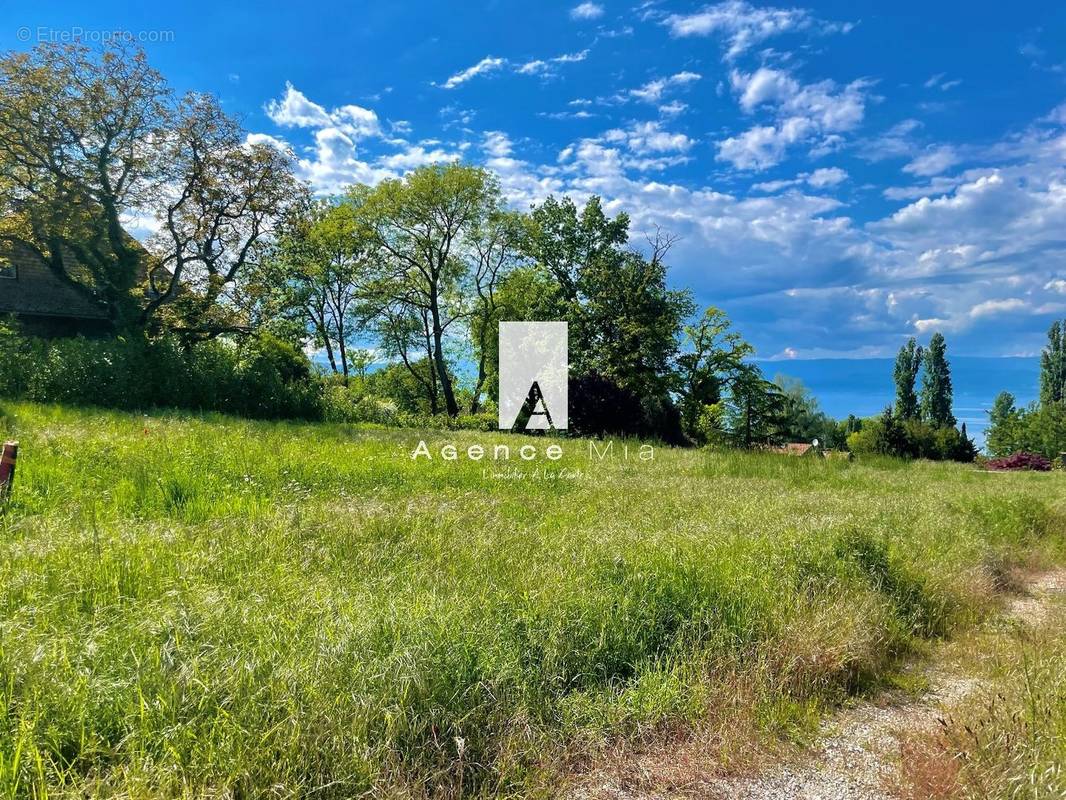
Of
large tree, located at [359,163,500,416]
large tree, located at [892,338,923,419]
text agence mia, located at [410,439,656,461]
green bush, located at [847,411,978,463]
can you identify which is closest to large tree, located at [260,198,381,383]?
large tree, located at [359,163,500,416]

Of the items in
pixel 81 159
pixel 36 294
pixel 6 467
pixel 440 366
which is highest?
pixel 81 159

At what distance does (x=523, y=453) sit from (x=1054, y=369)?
70527 mm

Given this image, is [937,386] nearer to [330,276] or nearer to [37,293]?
[330,276]

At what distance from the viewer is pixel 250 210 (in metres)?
20.8

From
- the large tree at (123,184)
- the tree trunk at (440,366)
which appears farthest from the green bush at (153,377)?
the tree trunk at (440,366)

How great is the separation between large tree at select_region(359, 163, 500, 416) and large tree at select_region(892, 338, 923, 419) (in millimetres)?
55426

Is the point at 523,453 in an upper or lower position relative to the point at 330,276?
lower

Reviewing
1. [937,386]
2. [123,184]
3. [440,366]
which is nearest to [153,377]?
[123,184]

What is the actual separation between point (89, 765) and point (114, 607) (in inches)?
46.7

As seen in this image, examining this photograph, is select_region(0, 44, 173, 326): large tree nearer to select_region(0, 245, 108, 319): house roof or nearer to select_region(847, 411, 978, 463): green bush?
select_region(0, 245, 108, 319): house roof

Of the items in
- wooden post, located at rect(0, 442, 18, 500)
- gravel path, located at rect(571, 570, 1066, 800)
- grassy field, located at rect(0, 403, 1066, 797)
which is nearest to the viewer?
grassy field, located at rect(0, 403, 1066, 797)

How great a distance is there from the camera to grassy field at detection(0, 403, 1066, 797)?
2082mm

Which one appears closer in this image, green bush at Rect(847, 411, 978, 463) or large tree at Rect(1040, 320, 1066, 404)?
green bush at Rect(847, 411, 978, 463)

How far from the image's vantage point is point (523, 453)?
12.7 meters
